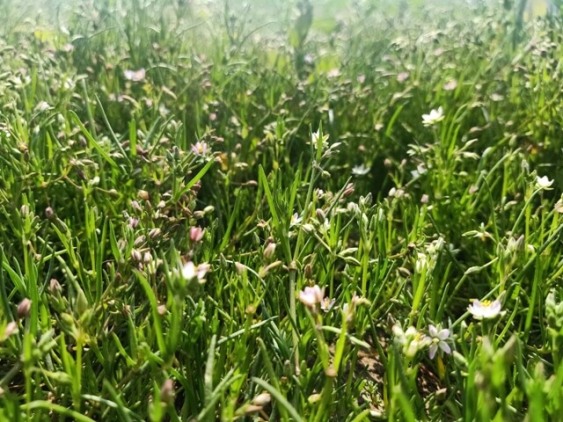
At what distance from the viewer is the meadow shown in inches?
42.1

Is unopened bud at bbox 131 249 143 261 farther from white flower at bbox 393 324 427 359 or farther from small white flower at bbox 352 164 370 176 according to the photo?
small white flower at bbox 352 164 370 176

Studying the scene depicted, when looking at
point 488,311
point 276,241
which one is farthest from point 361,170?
point 488,311

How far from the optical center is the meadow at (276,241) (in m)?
1.07

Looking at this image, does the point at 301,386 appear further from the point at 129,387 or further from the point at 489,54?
the point at 489,54

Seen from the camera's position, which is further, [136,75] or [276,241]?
[136,75]

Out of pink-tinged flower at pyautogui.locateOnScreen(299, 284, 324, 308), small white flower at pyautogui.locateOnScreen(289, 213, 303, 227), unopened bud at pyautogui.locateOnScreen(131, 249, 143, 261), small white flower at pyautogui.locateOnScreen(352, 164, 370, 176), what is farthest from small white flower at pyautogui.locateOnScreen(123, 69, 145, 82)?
pink-tinged flower at pyautogui.locateOnScreen(299, 284, 324, 308)

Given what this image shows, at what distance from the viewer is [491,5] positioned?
463cm

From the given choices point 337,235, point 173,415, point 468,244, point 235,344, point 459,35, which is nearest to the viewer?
point 173,415

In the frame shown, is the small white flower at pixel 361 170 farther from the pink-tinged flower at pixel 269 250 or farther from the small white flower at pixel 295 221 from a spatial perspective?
the pink-tinged flower at pixel 269 250

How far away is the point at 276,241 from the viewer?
1546 mm

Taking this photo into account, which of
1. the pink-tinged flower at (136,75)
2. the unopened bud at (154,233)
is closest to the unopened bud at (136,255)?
the unopened bud at (154,233)

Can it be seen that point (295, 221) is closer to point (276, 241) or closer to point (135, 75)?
point (276, 241)

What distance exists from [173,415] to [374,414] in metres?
0.34

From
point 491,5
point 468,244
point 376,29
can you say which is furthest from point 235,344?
point 491,5
